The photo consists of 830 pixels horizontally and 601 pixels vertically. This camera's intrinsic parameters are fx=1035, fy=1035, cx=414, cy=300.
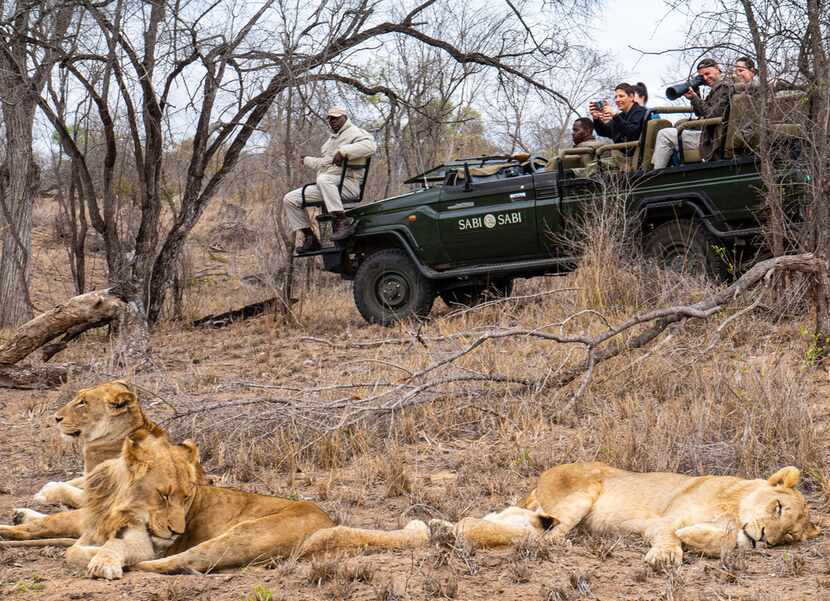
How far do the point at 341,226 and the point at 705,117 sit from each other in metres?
4.19

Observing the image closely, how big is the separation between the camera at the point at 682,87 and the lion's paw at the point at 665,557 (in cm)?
557

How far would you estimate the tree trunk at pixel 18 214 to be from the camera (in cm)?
1291

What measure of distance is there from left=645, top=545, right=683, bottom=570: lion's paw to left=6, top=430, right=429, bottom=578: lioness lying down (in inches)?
36.5

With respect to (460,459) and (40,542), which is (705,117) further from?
(40,542)

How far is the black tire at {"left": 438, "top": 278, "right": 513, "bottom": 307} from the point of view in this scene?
1172 centimetres

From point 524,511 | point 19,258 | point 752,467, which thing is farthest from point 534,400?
point 19,258

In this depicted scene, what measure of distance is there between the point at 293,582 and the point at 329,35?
8659 millimetres

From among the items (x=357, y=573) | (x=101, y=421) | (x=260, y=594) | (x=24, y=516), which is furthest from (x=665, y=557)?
(x=24, y=516)

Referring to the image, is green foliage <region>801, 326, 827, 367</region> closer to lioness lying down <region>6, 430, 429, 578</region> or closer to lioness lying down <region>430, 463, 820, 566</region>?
lioness lying down <region>430, 463, 820, 566</region>

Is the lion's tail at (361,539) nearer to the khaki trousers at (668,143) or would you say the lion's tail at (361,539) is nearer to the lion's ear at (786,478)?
the lion's ear at (786,478)

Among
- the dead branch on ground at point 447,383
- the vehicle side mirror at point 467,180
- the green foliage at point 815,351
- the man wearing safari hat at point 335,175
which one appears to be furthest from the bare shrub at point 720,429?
the man wearing safari hat at point 335,175

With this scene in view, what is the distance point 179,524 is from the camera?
13.9ft

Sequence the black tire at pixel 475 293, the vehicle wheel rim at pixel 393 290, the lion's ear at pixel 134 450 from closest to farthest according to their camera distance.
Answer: the lion's ear at pixel 134 450, the vehicle wheel rim at pixel 393 290, the black tire at pixel 475 293

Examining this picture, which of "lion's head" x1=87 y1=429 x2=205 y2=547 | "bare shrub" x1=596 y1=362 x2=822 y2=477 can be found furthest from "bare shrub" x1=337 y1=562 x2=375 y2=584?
"bare shrub" x1=596 y1=362 x2=822 y2=477
